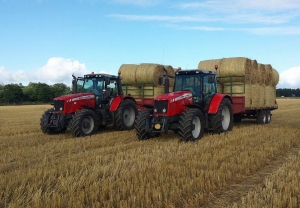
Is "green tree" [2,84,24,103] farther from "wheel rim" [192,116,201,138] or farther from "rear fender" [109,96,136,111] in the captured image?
"wheel rim" [192,116,201,138]

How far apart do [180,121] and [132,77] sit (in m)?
5.60

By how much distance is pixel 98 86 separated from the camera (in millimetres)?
11781

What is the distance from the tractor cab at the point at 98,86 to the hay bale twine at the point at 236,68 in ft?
14.2

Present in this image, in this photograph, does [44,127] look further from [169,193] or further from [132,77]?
[169,193]

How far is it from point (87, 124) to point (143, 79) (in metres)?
3.86

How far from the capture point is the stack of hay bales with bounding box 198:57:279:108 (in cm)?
1247

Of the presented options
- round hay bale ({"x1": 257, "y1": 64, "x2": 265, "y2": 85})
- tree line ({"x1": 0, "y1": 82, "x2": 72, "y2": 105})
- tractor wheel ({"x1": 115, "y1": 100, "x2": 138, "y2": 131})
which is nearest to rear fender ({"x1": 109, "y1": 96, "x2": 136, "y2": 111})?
tractor wheel ({"x1": 115, "y1": 100, "x2": 138, "y2": 131})

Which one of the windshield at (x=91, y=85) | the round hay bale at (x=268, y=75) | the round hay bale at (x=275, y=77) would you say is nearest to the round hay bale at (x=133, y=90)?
the windshield at (x=91, y=85)

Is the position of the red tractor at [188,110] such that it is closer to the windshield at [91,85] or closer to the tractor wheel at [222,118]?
the tractor wheel at [222,118]

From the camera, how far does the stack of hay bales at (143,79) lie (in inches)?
535

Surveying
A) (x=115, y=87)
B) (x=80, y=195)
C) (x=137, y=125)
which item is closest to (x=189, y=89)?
(x=137, y=125)

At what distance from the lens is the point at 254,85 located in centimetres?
1308

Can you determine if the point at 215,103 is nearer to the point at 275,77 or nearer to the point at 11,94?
the point at 275,77

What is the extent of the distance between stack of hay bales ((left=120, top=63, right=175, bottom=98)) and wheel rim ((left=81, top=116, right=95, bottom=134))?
11.2 ft
